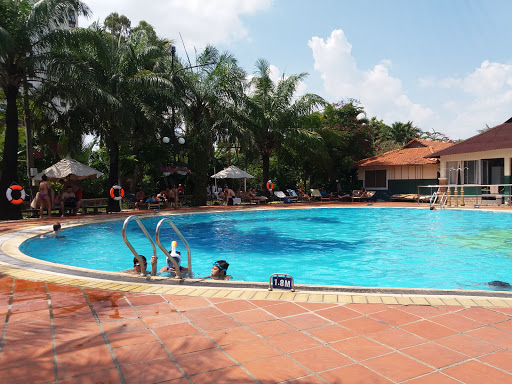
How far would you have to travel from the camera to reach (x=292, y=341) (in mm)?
3293

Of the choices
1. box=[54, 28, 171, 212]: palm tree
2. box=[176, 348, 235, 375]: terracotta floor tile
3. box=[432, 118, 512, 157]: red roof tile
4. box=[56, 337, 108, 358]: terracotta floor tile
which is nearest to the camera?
box=[176, 348, 235, 375]: terracotta floor tile

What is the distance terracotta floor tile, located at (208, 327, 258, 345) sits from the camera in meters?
3.30

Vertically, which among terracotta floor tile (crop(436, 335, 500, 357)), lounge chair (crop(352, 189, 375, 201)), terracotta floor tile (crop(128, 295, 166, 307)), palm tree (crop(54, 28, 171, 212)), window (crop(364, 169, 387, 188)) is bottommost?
terracotta floor tile (crop(436, 335, 500, 357))

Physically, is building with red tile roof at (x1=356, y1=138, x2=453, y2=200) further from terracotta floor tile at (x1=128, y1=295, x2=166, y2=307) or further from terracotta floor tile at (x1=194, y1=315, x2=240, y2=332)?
terracotta floor tile at (x1=194, y1=315, x2=240, y2=332)

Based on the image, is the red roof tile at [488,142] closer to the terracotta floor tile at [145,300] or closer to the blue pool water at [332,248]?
the blue pool water at [332,248]

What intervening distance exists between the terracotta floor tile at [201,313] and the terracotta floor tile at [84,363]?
97 cm

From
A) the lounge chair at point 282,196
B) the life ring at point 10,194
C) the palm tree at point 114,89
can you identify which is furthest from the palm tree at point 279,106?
the life ring at point 10,194

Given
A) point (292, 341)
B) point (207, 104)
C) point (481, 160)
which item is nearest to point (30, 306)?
point (292, 341)

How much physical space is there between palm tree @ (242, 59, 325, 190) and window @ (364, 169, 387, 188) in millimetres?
6102

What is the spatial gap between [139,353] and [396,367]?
1.90 metres

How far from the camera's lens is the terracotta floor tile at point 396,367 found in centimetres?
270

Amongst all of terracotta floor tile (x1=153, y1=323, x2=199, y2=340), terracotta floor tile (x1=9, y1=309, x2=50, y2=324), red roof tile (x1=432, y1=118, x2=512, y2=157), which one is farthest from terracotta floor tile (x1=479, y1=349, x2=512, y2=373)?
red roof tile (x1=432, y1=118, x2=512, y2=157)

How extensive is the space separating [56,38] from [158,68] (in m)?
7.55

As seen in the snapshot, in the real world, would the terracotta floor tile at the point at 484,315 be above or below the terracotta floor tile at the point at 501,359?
above
